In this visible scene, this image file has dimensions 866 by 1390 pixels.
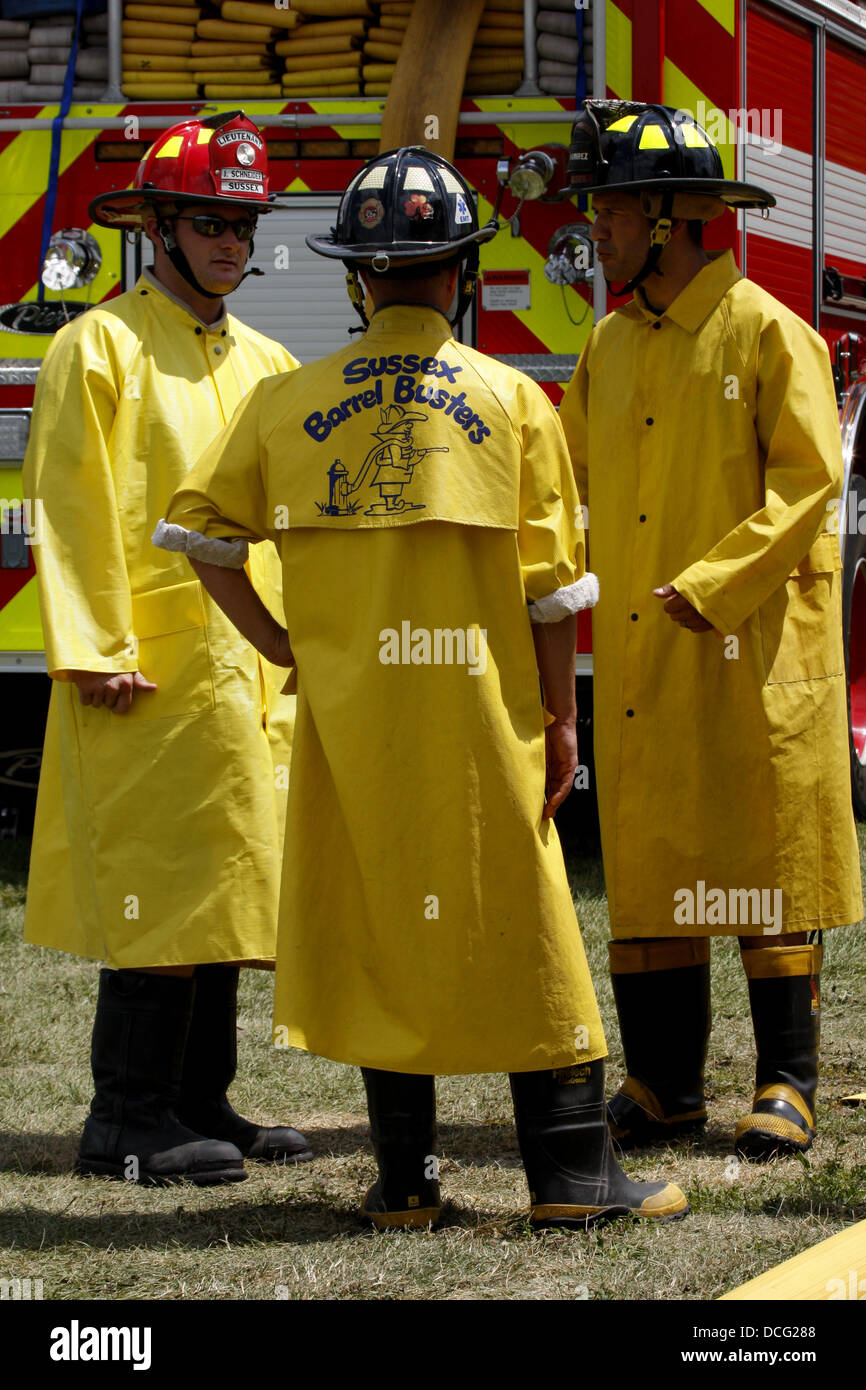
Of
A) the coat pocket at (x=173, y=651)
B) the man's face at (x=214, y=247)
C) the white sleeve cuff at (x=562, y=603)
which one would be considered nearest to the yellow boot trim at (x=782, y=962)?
the white sleeve cuff at (x=562, y=603)

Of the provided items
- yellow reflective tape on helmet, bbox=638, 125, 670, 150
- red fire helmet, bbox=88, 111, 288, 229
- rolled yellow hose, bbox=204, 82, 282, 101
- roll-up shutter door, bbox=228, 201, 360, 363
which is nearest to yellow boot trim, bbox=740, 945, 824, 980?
yellow reflective tape on helmet, bbox=638, 125, 670, 150

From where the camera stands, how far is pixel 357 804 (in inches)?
114

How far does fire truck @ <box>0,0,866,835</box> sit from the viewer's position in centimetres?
501

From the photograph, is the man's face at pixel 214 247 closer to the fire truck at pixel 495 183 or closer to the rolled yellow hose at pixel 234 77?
the fire truck at pixel 495 183

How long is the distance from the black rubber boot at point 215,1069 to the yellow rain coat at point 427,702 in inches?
31.6

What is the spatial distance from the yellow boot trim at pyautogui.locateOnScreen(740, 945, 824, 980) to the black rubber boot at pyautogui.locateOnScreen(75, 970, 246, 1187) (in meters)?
1.15

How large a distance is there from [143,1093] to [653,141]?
2.22 metres

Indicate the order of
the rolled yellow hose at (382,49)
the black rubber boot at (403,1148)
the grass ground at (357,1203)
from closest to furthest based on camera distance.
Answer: the grass ground at (357,1203) → the black rubber boot at (403,1148) → the rolled yellow hose at (382,49)

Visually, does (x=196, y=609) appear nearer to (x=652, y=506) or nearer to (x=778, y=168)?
(x=652, y=506)

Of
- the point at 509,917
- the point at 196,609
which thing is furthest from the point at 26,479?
the point at 509,917

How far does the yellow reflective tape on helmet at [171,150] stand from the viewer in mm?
3611

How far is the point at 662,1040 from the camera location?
12.3ft

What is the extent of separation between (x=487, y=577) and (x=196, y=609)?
2.75 ft

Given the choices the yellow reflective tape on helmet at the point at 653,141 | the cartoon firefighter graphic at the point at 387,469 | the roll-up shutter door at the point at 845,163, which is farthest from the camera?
the roll-up shutter door at the point at 845,163
